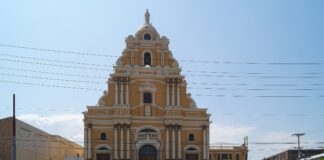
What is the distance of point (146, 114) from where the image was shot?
5750 centimetres

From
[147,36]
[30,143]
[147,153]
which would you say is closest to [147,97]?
[147,153]

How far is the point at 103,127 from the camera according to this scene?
56.8 m

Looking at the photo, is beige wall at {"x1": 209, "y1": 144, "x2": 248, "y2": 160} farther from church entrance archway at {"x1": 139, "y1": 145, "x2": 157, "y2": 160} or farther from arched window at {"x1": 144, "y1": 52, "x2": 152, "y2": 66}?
arched window at {"x1": 144, "y1": 52, "x2": 152, "y2": 66}

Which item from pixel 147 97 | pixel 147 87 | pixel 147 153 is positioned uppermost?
pixel 147 87

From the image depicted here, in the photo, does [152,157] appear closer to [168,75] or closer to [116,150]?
[116,150]

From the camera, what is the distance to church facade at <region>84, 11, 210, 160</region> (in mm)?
56438

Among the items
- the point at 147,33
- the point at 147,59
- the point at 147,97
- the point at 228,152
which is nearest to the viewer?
the point at 147,97

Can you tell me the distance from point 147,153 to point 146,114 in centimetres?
462

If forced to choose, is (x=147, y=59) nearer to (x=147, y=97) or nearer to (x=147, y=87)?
(x=147, y=87)

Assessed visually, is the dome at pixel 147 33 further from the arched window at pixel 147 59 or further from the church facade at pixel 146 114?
the arched window at pixel 147 59


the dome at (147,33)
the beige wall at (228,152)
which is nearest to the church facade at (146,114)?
the dome at (147,33)

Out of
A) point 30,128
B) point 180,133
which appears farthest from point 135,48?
point 30,128

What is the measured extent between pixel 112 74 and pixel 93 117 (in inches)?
223

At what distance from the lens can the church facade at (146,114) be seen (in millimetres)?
56438
